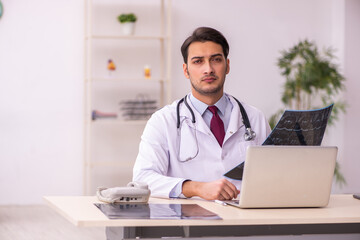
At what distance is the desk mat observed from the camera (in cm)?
153

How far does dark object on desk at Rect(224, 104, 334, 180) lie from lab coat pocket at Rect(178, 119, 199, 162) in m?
0.43

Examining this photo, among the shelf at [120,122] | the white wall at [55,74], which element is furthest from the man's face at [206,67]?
the white wall at [55,74]

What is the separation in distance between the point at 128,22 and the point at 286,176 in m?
4.00

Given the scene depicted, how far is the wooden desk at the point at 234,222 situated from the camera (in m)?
1.50

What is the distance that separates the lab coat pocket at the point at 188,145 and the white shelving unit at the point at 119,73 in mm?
3407

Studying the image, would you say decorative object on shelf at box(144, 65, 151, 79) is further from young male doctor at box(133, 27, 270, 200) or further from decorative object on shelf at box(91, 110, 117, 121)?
young male doctor at box(133, 27, 270, 200)

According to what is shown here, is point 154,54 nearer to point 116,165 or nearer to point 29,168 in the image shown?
point 116,165

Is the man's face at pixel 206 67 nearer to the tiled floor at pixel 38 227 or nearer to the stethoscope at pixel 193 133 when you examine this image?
the stethoscope at pixel 193 133

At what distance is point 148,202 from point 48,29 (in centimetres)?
412

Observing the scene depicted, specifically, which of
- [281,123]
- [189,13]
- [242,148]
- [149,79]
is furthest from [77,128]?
[281,123]

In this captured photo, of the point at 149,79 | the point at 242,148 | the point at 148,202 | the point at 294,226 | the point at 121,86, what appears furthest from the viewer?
the point at 121,86

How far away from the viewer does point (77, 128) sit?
18.7ft

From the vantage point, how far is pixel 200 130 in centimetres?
228

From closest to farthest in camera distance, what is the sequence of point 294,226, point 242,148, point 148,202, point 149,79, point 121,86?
point 294,226
point 148,202
point 242,148
point 149,79
point 121,86
